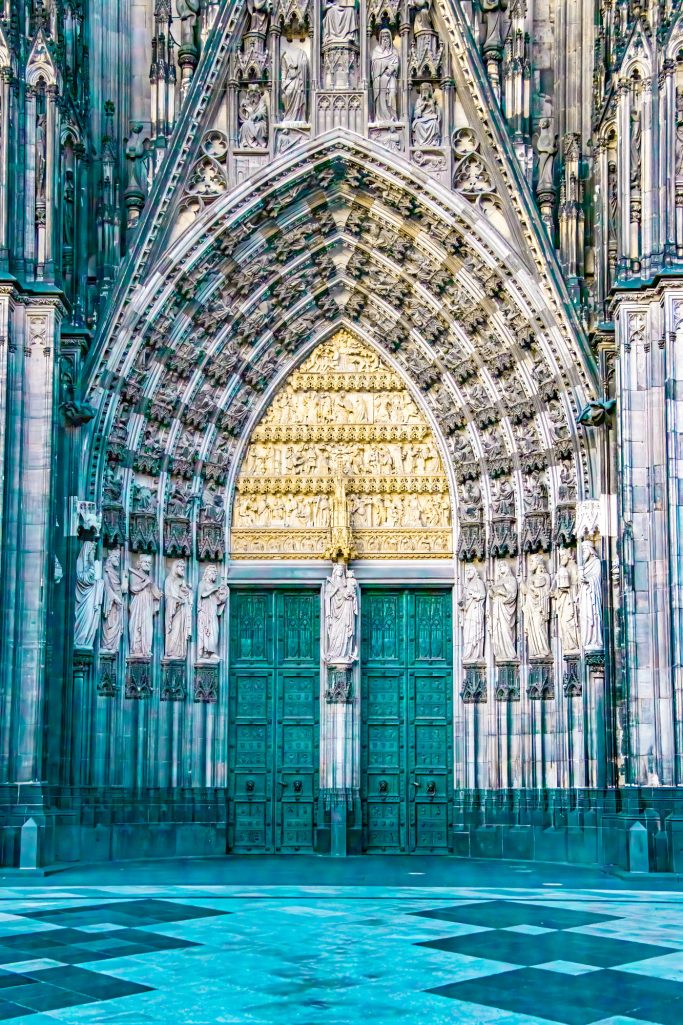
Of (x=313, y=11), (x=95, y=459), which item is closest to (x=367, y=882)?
(x=95, y=459)

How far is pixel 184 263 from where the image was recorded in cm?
1961

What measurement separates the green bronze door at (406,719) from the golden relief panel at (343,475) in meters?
0.90

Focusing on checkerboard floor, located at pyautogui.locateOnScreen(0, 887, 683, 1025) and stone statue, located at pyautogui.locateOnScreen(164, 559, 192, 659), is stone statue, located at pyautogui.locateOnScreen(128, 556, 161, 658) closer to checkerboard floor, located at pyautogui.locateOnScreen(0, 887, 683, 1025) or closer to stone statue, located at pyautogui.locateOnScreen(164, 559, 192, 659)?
stone statue, located at pyautogui.locateOnScreen(164, 559, 192, 659)

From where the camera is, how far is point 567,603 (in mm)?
18859

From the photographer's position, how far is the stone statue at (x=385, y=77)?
65.8 ft

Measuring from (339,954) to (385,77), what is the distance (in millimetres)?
14725

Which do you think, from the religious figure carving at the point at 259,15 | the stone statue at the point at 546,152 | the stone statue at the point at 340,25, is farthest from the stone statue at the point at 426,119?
the religious figure carving at the point at 259,15

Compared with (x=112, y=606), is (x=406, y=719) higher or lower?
lower

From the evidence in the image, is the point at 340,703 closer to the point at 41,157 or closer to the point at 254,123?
the point at 254,123

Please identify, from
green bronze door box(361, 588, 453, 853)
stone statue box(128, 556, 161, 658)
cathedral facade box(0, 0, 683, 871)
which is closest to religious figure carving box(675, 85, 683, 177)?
cathedral facade box(0, 0, 683, 871)

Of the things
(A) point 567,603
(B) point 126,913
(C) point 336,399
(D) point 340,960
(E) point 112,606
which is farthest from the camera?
(C) point 336,399

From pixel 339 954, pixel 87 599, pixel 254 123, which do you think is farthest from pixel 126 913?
pixel 254 123

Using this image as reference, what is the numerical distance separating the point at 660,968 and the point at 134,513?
12.5 metres

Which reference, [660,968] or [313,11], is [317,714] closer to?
[313,11]
